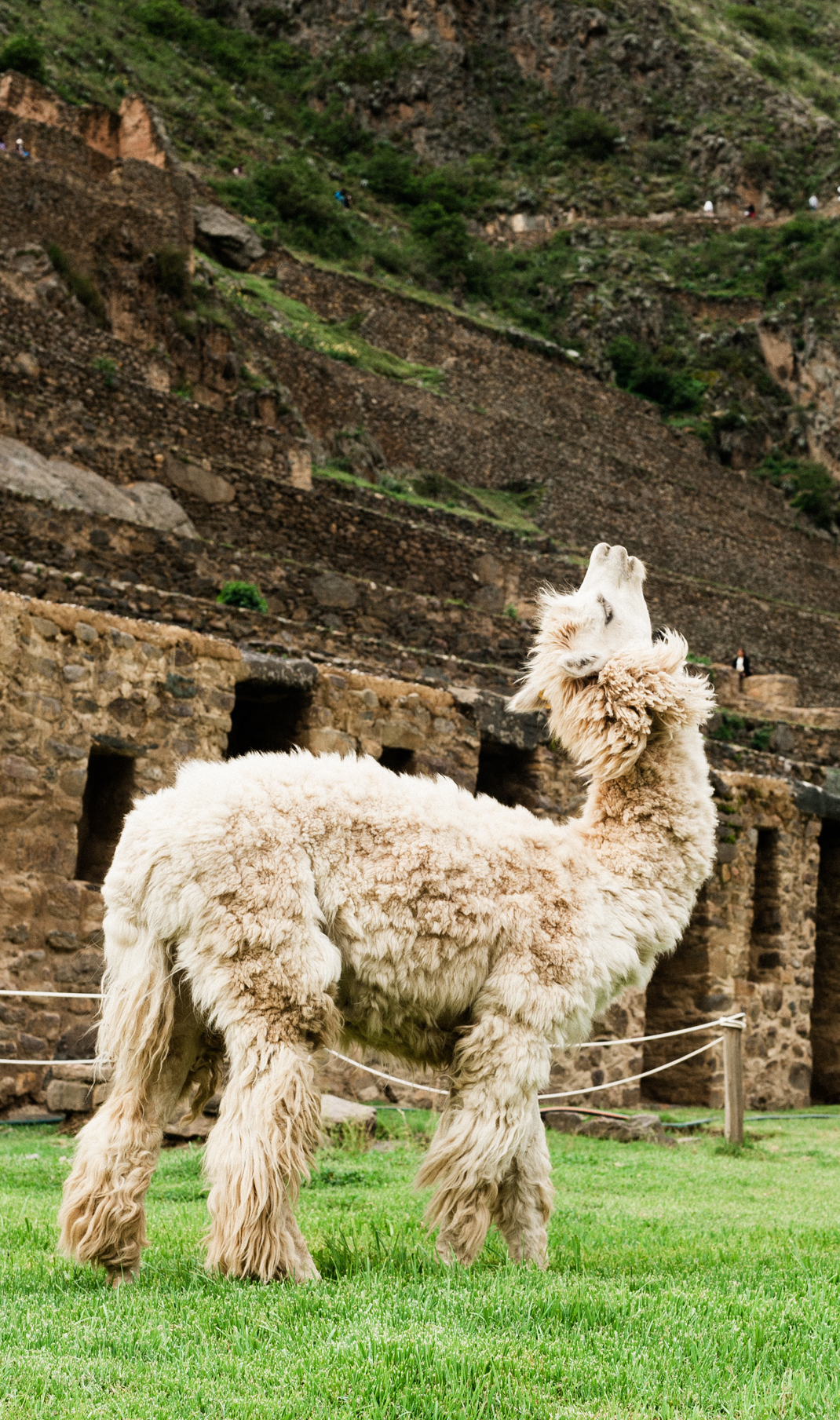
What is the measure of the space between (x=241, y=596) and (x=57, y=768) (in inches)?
270

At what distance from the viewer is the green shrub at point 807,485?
5444cm

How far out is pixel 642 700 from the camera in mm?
4094

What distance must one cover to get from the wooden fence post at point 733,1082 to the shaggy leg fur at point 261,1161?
6290mm

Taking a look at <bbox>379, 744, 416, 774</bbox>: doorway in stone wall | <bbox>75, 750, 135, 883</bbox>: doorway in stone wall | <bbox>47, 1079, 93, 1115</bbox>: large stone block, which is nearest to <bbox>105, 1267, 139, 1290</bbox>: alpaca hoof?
<bbox>47, 1079, 93, 1115</bbox>: large stone block

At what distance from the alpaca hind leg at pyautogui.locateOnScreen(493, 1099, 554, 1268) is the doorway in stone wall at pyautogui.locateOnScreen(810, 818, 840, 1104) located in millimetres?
10185

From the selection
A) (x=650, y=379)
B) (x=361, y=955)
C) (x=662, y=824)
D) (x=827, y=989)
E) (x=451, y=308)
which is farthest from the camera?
(x=650, y=379)

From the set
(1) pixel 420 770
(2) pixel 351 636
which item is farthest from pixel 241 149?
(1) pixel 420 770

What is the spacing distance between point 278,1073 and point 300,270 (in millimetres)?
44624

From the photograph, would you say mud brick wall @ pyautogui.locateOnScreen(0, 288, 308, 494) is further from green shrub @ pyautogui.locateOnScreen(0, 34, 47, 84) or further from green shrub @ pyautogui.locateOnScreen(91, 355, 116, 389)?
green shrub @ pyautogui.locateOnScreen(0, 34, 47, 84)

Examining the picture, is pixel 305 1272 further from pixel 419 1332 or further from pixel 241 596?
pixel 241 596

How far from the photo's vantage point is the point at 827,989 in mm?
13547

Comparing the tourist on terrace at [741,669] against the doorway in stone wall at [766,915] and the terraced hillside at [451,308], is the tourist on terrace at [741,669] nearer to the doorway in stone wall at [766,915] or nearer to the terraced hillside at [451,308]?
the terraced hillside at [451,308]

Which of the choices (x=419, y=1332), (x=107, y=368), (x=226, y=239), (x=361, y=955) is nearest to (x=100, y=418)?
(x=107, y=368)

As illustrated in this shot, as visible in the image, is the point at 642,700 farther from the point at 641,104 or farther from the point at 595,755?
the point at 641,104
